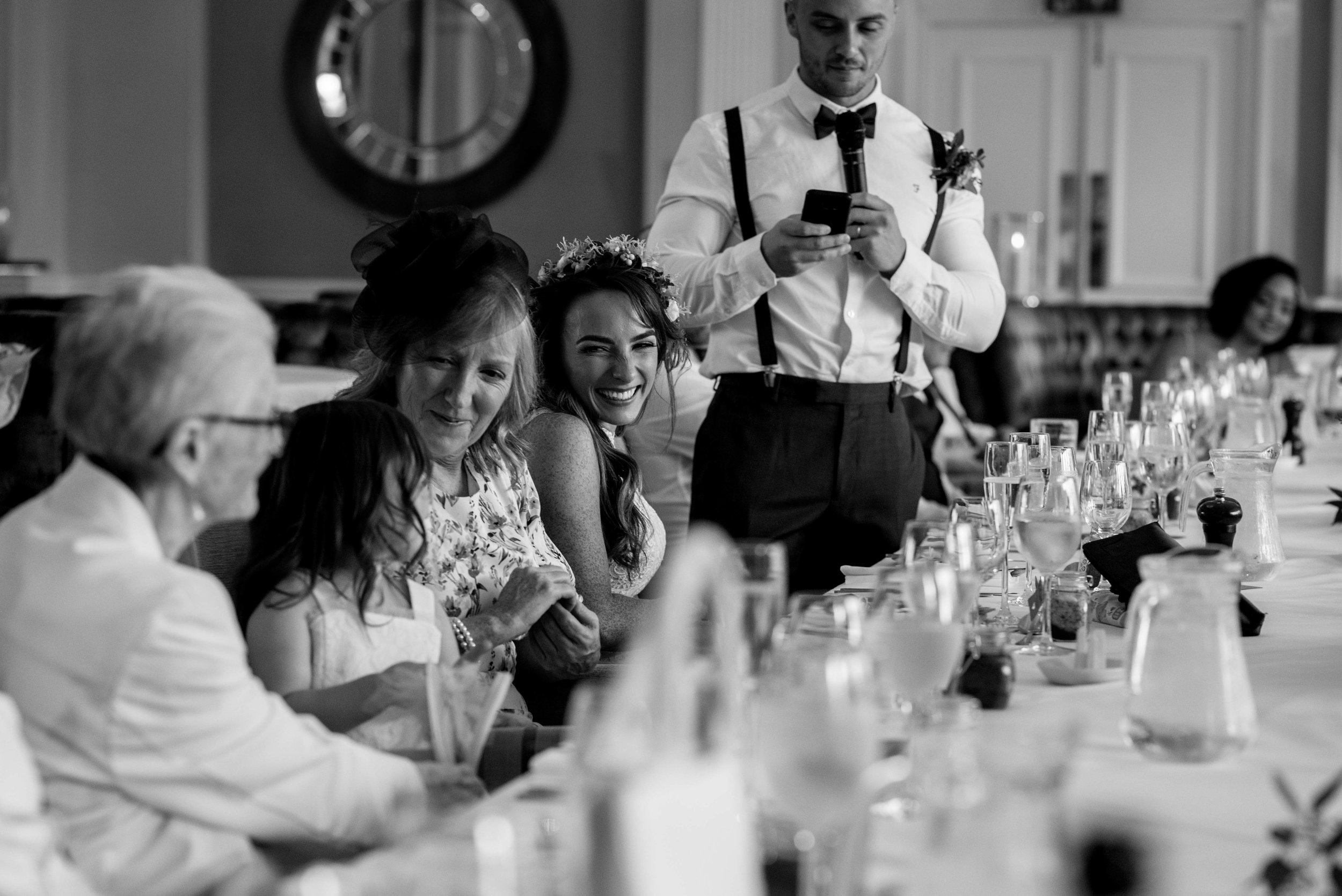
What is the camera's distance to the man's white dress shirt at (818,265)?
318 centimetres

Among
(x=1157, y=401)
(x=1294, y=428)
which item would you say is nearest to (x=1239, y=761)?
(x=1157, y=401)

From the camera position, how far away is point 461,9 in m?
8.12

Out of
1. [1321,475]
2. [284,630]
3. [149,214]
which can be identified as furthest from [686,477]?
[149,214]

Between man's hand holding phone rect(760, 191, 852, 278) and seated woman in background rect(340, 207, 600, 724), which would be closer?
seated woman in background rect(340, 207, 600, 724)

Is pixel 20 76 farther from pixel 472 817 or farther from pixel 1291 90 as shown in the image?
pixel 472 817

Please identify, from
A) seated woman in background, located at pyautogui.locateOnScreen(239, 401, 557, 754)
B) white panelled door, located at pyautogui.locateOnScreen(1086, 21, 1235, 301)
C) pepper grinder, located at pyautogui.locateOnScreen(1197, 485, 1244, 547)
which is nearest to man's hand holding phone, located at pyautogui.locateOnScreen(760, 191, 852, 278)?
pepper grinder, located at pyautogui.locateOnScreen(1197, 485, 1244, 547)

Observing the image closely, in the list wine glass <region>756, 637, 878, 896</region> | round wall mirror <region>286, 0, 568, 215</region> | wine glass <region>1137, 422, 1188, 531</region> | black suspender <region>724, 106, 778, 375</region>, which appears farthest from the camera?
round wall mirror <region>286, 0, 568, 215</region>

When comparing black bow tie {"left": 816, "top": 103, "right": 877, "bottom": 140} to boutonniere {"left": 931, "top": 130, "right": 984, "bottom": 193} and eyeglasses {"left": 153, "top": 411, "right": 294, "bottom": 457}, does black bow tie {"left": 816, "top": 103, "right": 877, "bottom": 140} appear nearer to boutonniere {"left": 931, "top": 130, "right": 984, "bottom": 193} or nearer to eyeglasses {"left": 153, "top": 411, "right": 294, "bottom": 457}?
boutonniere {"left": 931, "top": 130, "right": 984, "bottom": 193}

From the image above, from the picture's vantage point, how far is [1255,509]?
2.30m

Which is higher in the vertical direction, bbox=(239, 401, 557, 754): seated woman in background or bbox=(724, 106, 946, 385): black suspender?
bbox=(724, 106, 946, 385): black suspender

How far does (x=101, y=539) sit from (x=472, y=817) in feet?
1.26

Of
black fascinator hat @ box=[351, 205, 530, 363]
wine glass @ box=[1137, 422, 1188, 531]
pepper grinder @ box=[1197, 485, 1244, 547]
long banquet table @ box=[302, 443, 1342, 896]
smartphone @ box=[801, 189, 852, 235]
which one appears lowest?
long banquet table @ box=[302, 443, 1342, 896]

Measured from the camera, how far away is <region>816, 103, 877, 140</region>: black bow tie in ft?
10.6

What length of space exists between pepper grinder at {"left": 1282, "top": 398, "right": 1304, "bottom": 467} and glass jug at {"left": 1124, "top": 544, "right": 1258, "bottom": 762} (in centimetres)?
279
